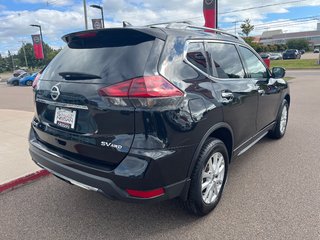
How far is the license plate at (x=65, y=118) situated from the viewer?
241 centimetres

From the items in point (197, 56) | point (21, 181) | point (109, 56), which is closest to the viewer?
point (109, 56)

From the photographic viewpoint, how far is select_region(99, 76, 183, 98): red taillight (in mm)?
2117

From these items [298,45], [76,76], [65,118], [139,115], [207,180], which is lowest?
[298,45]

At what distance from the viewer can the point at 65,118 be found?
97.7 inches

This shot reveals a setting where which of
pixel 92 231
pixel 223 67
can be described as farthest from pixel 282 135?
pixel 92 231

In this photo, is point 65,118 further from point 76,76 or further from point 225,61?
point 225,61

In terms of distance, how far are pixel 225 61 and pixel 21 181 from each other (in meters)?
2.98

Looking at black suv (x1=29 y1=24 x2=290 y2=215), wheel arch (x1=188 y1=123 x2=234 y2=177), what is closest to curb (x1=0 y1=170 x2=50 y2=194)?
black suv (x1=29 y1=24 x2=290 y2=215)

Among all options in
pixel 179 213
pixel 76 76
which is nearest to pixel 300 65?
pixel 179 213

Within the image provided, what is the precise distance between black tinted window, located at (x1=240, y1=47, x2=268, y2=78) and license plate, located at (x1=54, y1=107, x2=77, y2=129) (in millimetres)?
2397

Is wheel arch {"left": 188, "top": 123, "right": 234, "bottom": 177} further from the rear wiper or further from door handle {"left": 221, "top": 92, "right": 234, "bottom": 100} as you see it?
the rear wiper

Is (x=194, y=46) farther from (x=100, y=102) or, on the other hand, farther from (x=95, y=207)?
(x=95, y=207)

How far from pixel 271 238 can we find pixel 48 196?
2478 mm

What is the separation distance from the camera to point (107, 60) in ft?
7.72
